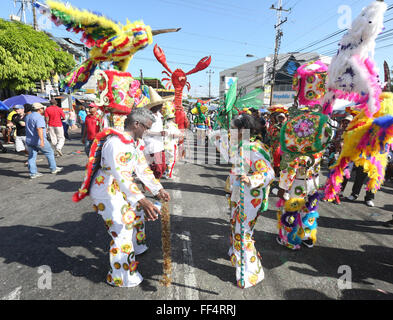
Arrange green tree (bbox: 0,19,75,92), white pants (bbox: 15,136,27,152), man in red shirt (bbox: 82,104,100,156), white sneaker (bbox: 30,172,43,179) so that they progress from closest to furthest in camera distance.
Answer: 1. man in red shirt (bbox: 82,104,100,156)
2. white sneaker (bbox: 30,172,43,179)
3. white pants (bbox: 15,136,27,152)
4. green tree (bbox: 0,19,75,92)

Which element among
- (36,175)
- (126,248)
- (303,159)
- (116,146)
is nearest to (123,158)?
(116,146)

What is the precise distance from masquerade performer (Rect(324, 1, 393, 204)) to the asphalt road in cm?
113

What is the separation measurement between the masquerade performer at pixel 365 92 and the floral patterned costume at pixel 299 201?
0.38 meters

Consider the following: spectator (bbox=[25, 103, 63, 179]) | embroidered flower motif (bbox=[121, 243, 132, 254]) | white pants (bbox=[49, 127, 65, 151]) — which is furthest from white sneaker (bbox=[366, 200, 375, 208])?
white pants (bbox=[49, 127, 65, 151])

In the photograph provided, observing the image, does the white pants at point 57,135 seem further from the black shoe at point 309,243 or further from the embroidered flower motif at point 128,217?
the black shoe at point 309,243

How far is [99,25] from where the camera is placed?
2473mm

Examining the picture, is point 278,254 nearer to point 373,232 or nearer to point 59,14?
point 373,232

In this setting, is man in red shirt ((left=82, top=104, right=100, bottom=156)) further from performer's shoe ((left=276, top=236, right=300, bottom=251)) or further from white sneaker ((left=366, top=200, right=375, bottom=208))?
white sneaker ((left=366, top=200, right=375, bottom=208))

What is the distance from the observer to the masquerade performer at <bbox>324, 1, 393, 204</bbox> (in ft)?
7.26

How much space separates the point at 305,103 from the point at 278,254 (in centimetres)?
205

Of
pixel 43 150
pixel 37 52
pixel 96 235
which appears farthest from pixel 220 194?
pixel 37 52

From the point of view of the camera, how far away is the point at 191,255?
291 cm
